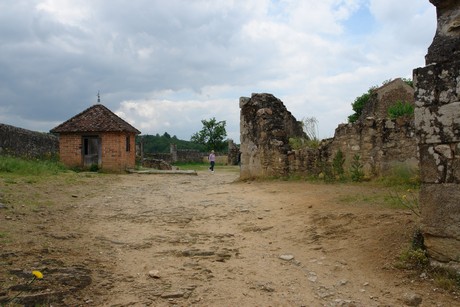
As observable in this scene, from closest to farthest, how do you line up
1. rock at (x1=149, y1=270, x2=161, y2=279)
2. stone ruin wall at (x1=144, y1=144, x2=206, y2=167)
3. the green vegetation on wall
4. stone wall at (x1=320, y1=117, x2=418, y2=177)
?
rock at (x1=149, y1=270, x2=161, y2=279), stone wall at (x1=320, y1=117, x2=418, y2=177), stone ruin wall at (x1=144, y1=144, x2=206, y2=167), the green vegetation on wall

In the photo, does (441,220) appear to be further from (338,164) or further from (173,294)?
(338,164)

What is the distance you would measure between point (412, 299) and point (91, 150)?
19.9m

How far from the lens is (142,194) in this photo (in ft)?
35.4

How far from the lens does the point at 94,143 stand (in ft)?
69.3

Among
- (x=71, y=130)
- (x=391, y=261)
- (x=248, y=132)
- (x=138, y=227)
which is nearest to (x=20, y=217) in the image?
(x=138, y=227)

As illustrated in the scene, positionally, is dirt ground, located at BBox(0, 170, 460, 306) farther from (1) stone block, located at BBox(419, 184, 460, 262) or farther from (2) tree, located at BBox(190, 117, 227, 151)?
(2) tree, located at BBox(190, 117, 227, 151)

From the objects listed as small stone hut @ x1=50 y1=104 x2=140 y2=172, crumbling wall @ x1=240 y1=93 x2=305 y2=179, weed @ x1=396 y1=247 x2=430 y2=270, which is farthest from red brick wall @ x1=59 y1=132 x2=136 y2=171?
weed @ x1=396 y1=247 x2=430 y2=270

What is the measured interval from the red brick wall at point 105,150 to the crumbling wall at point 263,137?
882cm

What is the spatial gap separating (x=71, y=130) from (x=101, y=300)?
19.0m

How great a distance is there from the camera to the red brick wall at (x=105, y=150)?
20797 millimetres

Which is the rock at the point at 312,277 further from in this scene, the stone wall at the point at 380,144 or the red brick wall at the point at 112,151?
the red brick wall at the point at 112,151

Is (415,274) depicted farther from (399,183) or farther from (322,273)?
(399,183)

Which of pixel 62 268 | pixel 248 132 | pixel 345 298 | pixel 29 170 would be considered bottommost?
pixel 345 298

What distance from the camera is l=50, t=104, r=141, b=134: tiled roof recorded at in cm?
2083
